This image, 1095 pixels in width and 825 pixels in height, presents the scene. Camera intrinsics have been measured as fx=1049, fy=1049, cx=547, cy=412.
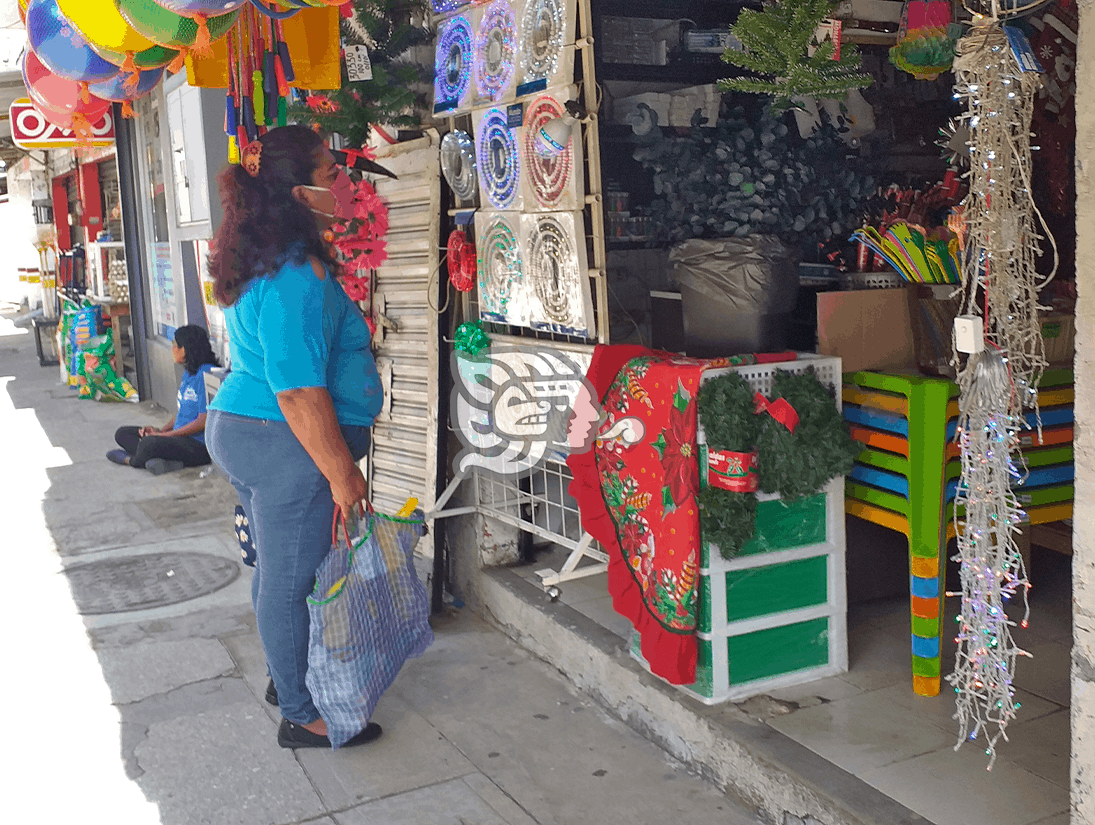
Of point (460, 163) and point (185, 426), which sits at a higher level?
point (460, 163)

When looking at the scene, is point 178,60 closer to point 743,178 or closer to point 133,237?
point 743,178

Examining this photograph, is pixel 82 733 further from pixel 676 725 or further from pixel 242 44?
pixel 242 44

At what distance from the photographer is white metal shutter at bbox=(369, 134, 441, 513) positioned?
438cm

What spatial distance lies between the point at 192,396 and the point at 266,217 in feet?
15.7

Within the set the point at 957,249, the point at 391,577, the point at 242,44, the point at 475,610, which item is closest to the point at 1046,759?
the point at 957,249

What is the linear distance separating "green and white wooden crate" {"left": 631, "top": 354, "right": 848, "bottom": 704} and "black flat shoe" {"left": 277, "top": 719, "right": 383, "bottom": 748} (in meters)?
1.08

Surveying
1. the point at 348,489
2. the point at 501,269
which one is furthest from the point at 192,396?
the point at 348,489

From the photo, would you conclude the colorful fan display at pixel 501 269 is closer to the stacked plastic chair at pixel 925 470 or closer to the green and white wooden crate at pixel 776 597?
the green and white wooden crate at pixel 776 597

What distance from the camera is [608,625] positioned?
388cm

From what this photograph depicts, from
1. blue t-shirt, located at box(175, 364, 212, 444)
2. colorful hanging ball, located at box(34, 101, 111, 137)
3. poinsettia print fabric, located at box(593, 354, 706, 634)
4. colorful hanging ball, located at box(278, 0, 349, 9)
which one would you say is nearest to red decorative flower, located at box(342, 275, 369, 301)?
colorful hanging ball, located at box(278, 0, 349, 9)

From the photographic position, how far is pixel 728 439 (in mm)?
2998

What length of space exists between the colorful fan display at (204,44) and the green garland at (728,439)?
1896 mm

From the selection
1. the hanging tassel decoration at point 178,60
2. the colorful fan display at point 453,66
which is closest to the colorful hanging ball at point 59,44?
the hanging tassel decoration at point 178,60

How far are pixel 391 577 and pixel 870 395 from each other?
1.65 m
